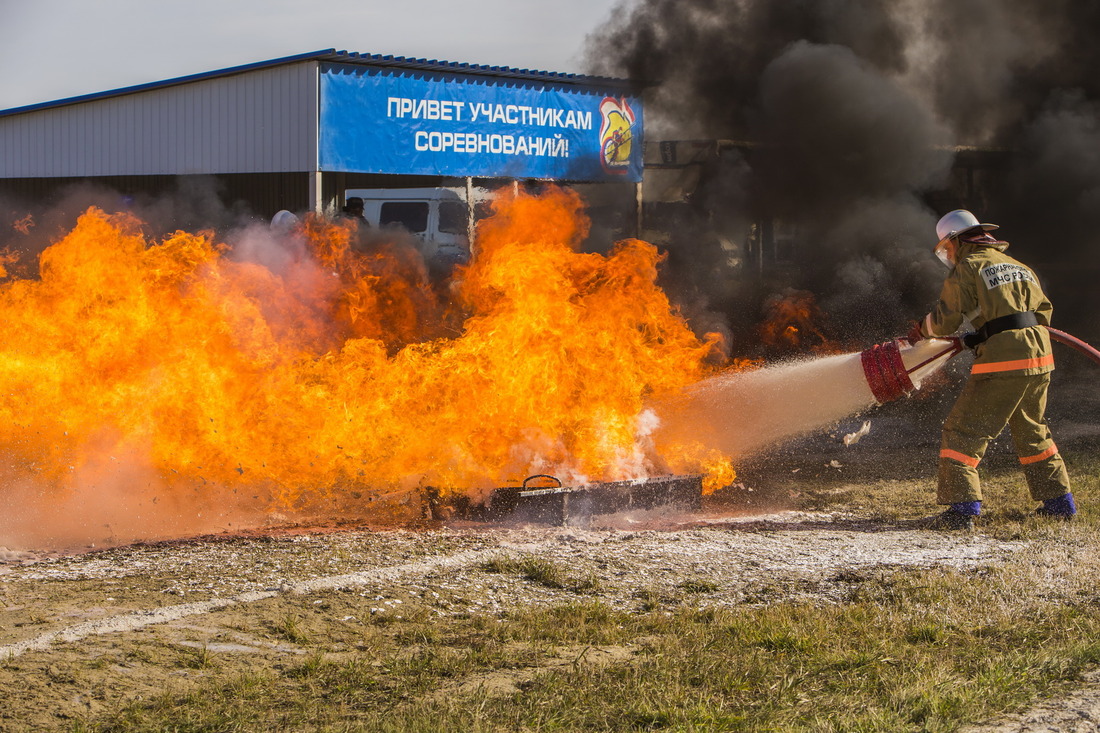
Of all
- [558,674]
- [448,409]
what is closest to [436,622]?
[558,674]

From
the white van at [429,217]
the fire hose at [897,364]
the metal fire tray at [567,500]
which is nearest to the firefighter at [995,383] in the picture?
the fire hose at [897,364]

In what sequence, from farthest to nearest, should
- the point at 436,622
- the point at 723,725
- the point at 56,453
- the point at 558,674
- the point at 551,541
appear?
the point at 56,453, the point at 551,541, the point at 436,622, the point at 558,674, the point at 723,725

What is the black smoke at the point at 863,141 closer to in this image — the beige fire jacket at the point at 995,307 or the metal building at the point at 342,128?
the metal building at the point at 342,128

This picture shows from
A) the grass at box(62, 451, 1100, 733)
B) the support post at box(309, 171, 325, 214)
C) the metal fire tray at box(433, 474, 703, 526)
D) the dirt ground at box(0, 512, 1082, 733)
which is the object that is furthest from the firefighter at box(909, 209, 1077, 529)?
the support post at box(309, 171, 325, 214)

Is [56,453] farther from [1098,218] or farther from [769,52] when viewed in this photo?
[1098,218]

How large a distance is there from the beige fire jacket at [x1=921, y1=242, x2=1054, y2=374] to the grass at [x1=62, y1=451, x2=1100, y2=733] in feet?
5.34

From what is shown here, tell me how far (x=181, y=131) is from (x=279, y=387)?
34.8ft

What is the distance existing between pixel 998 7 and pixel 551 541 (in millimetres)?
15507

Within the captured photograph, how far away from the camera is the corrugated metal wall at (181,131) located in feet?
45.9

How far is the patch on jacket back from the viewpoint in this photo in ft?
22.2

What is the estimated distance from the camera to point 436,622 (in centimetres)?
476

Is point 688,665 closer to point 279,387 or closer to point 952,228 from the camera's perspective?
point 279,387

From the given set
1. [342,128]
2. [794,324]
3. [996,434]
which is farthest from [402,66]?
[996,434]

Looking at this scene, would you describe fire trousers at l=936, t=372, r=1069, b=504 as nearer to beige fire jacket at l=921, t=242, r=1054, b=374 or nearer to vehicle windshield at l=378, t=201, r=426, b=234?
beige fire jacket at l=921, t=242, r=1054, b=374
